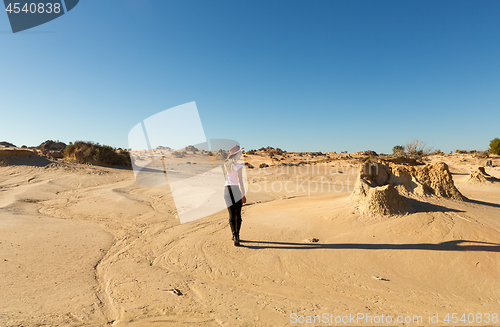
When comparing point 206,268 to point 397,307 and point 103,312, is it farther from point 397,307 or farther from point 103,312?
point 397,307

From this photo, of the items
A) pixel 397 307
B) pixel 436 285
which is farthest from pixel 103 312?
pixel 436 285

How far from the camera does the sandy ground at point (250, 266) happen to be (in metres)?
2.64

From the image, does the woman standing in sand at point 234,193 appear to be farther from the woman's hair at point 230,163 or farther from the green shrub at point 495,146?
the green shrub at point 495,146

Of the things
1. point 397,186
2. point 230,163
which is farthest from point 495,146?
point 230,163

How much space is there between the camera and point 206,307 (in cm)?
271

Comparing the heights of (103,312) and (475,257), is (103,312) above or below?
above

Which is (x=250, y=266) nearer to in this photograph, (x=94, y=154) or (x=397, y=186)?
(x=397, y=186)

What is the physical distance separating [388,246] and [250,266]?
→ 8.00 feet

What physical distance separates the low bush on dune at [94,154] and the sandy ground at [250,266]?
1116 centimetres

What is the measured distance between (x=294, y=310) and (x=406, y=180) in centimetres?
575

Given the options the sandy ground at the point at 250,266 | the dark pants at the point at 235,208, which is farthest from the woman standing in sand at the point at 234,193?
the sandy ground at the point at 250,266

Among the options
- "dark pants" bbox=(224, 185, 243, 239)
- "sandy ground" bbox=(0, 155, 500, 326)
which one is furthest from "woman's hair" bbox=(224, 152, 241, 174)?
"sandy ground" bbox=(0, 155, 500, 326)

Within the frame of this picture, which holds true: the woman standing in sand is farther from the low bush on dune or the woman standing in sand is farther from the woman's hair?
the low bush on dune

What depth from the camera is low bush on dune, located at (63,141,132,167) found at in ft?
55.4
